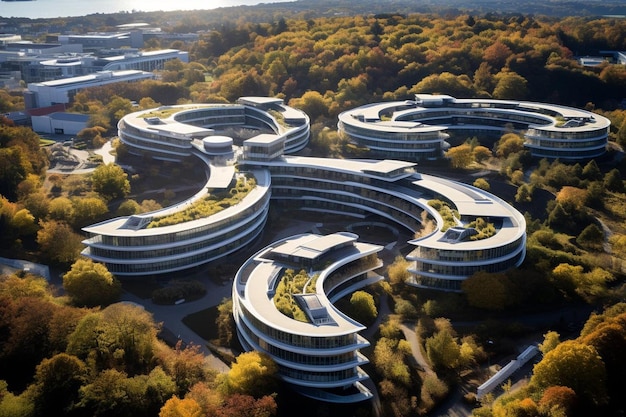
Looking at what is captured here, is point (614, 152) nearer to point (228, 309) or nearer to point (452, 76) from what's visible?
point (452, 76)

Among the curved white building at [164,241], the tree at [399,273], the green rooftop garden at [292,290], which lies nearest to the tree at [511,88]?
the tree at [399,273]

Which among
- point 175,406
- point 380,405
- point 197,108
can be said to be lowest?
point 380,405

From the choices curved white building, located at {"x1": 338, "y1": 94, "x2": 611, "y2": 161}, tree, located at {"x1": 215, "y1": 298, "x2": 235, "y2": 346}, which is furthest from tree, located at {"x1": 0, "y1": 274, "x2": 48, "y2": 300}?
curved white building, located at {"x1": 338, "y1": 94, "x2": 611, "y2": 161}

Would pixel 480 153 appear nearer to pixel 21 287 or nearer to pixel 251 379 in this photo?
pixel 251 379

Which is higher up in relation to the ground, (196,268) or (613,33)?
(613,33)

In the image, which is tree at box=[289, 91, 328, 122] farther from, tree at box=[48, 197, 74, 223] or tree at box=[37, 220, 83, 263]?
tree at box=[37, 220, 83, 263]

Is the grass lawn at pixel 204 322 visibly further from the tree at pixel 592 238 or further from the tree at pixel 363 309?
the tree at pixel 592 238

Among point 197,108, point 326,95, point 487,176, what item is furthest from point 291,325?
point 326,95

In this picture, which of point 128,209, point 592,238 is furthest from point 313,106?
point 592,238
